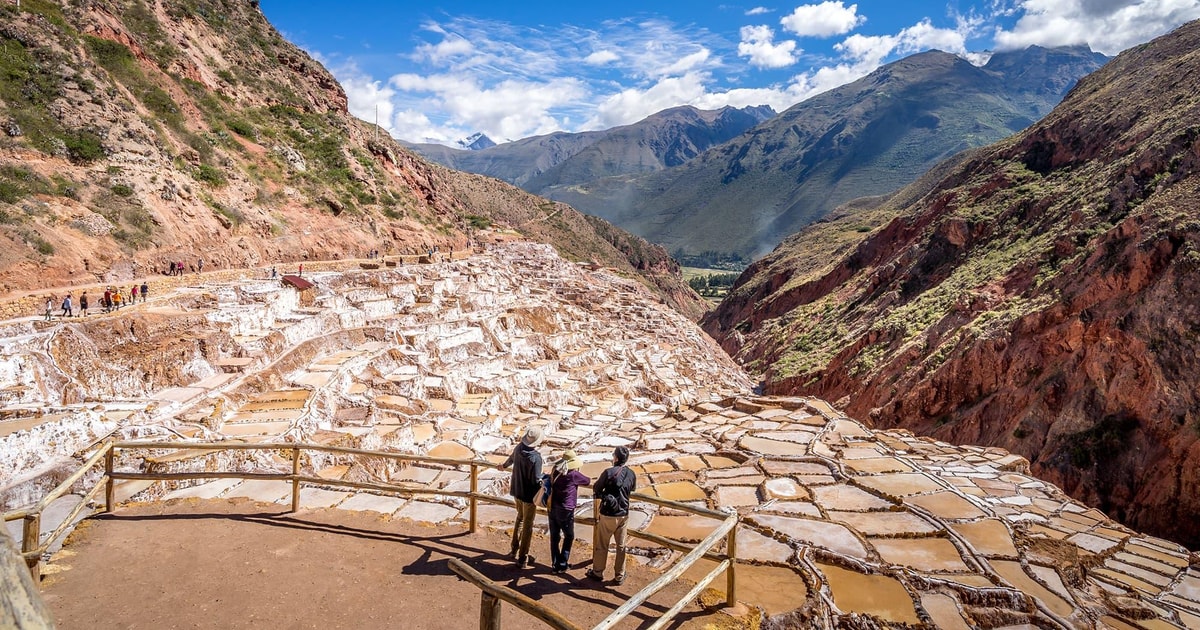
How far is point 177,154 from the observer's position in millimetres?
23797

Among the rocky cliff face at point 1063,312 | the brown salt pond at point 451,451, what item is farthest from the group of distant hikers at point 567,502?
the rocky cliff face at point 1063,312

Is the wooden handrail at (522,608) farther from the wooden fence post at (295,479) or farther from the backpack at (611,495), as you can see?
the wooden fence post at (295,479)

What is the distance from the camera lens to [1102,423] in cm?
1503

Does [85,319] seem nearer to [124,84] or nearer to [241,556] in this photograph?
[241,556]

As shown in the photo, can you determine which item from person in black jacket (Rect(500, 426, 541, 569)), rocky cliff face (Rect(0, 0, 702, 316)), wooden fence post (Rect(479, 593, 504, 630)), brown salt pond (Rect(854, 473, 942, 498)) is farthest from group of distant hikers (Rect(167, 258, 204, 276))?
wooden fence post (Rect(479, 593, 504, 630))

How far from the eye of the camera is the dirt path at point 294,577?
4.12 meters

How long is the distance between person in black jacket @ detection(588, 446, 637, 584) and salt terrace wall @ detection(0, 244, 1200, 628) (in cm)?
82

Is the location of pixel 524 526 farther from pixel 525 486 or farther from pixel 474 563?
pixel 474 563

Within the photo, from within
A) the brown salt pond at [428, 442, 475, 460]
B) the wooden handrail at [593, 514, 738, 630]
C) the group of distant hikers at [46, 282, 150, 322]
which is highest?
the group of distant hikers at [46, 282, 150, 322]

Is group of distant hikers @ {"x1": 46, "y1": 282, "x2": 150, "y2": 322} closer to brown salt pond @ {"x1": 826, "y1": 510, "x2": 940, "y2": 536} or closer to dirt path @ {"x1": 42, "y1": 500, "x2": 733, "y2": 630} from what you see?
dirt path @ {"x1": 42, "y1": 500, "x2": 733, "y2": 630}

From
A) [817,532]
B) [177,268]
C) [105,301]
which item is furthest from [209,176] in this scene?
[817,532]

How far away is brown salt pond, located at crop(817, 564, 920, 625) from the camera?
4785 mm

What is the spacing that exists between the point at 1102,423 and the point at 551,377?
46.7 feet

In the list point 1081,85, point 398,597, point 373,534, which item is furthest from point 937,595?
point 1081,85
